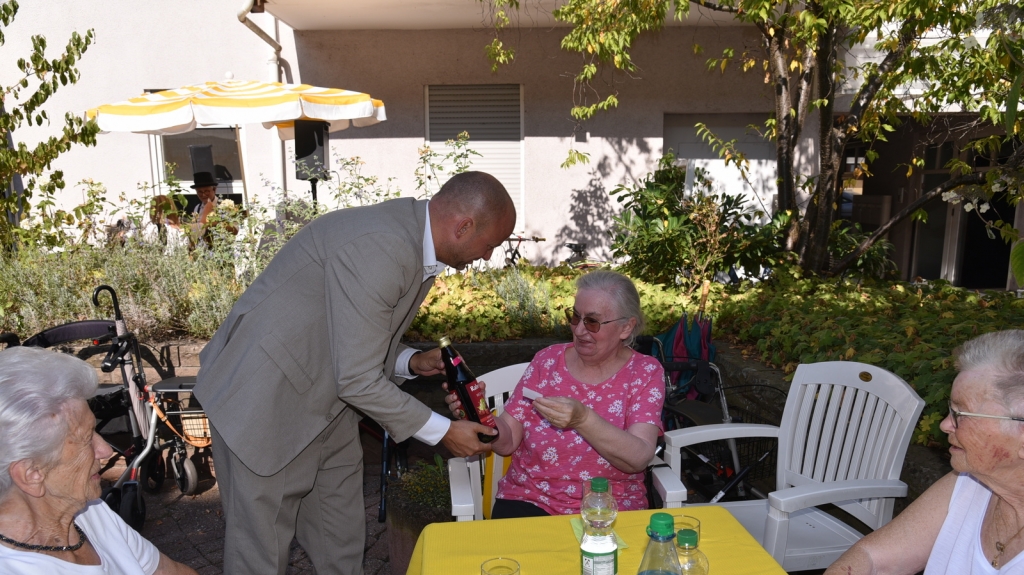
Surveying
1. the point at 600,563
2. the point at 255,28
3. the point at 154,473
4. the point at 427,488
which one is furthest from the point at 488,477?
the point at 255,28

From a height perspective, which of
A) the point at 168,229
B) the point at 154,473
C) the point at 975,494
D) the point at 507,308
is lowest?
the point at 154,473

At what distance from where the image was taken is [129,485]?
12.7 feet

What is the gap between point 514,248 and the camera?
9.28 meters

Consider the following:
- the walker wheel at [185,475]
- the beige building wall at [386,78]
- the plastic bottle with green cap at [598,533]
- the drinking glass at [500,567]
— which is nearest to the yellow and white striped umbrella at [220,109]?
the beige building wall at [386,78]

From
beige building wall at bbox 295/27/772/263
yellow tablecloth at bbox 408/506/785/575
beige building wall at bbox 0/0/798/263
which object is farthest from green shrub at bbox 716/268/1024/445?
beige building wall at bbox 0/0/798/263

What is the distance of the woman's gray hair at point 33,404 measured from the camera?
5.48 feet

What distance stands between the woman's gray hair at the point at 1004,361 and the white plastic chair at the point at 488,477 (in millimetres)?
1052

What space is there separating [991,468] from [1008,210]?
1105 centimetres

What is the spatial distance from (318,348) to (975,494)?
196 centimetres

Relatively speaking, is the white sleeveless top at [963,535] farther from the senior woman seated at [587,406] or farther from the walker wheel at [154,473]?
the walker wheel at [154,473]

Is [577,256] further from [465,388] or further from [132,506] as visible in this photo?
[465,388]

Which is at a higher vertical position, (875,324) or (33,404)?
(33,404)

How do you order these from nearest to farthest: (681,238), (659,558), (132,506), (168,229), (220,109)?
(659,558)
(132,506)
(220,109)
(168,229)
(681,238)

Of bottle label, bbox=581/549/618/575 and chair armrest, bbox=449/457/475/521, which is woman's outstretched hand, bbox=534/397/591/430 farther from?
bottle label, bbox=581/549/618/575
